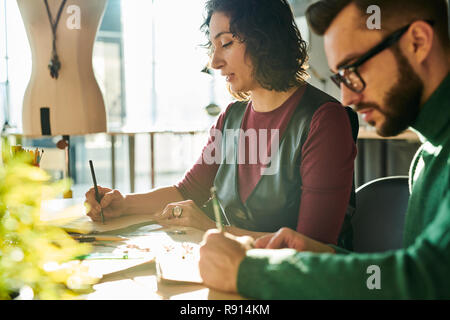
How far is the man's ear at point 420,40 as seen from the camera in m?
0.80

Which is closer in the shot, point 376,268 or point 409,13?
point 376,268

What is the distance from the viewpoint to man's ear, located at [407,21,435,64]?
0.80m

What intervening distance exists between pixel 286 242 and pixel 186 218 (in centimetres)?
47

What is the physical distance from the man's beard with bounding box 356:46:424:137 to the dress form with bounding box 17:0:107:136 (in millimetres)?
979

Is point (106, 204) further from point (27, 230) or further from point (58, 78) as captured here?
point (27, 230)

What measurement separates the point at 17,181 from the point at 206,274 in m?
0.39

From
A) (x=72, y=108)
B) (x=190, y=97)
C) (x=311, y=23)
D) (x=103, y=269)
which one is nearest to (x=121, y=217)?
(x=72, y=108)

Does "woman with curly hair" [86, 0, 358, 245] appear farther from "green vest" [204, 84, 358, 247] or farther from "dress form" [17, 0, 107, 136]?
"dress form" [17, 0, 107, 136]

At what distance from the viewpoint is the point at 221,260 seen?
2.38ft

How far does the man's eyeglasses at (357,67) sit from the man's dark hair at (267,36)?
0.44 metres

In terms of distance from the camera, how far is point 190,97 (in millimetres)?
7328

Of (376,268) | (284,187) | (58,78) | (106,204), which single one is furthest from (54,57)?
(376,268)

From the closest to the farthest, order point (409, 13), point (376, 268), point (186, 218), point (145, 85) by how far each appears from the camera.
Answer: point (376, 268)
point (409, 13)
point (186, 218)
point (145, 85)

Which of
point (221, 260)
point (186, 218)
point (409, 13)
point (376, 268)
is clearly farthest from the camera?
point (186, 218)
